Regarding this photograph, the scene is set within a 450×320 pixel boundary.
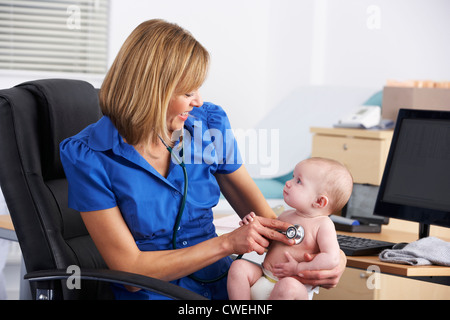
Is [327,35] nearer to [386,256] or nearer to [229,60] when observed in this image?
[229,60]

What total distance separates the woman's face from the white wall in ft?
8.26

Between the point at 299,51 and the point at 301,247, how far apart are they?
11.0 feet

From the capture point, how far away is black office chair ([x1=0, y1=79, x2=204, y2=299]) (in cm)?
137

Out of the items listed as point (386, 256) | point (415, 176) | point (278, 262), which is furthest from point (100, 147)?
point (415, 176)

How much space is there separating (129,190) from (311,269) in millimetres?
442

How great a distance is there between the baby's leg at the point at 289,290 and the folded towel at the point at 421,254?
0.36m

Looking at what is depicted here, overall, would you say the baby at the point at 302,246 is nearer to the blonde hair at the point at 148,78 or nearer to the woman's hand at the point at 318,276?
the woman's hand at the point at 318,276

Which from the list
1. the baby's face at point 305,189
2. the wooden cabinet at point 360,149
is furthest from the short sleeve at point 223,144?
the wooden cabinet at point 360,149

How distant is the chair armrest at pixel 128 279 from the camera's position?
46.7 inches

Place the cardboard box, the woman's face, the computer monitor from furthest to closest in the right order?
the cardboard box < the computer monitor < the woman's face

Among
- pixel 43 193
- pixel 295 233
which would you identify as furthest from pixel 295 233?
pixel 43 193

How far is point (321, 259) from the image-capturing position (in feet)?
4.27

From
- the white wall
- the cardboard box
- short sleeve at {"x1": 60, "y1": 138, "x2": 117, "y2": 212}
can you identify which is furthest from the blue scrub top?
the white wall

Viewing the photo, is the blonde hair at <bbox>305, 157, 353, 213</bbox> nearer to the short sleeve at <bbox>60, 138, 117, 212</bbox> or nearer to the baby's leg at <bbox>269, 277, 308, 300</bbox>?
the baby's leg at <bbox>269, 277, 308, 300</bbox>
